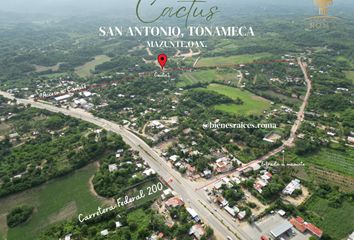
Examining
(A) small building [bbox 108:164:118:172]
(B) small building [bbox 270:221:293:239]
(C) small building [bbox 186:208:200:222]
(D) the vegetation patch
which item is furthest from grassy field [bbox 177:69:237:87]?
(B) small building [bbox 270:221:293:239]

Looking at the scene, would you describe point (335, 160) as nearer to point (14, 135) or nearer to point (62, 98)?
point (14, 135)

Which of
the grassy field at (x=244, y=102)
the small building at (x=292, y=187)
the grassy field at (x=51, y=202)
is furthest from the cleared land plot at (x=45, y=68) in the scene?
the small building at (x=292, y=187)

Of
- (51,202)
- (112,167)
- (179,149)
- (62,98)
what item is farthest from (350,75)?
(51,202)

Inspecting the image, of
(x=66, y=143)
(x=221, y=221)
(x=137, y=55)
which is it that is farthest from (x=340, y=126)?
(x=137, y=55)

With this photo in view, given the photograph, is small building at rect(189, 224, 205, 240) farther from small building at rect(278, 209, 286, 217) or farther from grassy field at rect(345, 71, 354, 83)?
grassy field at rect(345, 71, 354, 83)

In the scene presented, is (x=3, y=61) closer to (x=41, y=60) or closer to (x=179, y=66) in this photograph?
(x=41, y=60)
